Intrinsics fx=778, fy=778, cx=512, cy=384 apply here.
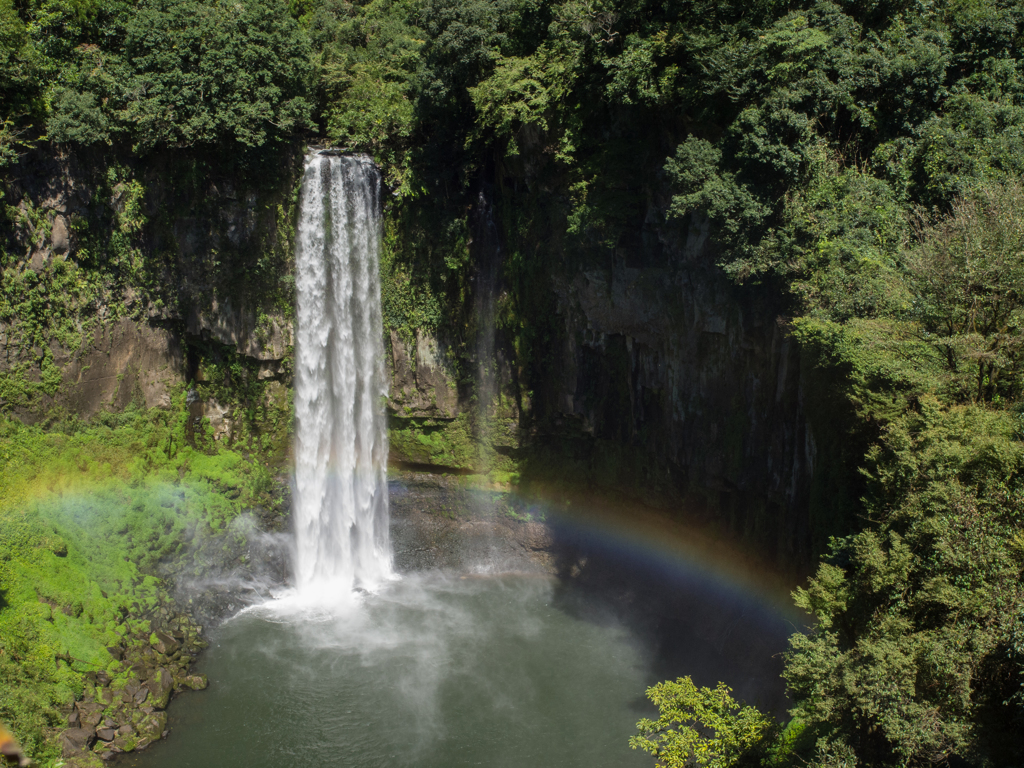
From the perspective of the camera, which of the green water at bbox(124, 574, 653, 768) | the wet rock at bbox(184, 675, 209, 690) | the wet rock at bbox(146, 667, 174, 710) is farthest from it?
the wet rock at bbox(184, 675, 209, 690)

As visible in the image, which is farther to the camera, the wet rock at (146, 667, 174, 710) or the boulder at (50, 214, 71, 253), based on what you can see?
the boulder at (50, 214, 71, 253)

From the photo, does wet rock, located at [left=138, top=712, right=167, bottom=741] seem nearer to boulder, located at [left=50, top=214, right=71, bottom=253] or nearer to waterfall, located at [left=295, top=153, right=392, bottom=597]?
waterfall, located at [left=295, top=153, right=392, bottom=597]

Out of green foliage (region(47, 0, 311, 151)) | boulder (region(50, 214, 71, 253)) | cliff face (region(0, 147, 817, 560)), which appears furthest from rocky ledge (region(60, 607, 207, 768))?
green foliage (region(47, 0, 311, 151))

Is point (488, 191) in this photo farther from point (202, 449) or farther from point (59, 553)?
point (59, 553)

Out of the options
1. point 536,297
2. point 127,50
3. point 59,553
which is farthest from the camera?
point 536,297

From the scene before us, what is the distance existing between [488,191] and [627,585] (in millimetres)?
12895

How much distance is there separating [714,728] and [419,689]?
8.86 metres

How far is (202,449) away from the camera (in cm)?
2558

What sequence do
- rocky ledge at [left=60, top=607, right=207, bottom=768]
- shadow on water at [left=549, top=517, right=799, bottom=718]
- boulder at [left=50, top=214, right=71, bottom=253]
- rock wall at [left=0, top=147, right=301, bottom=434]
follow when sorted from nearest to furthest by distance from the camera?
1. rocky ledge at [left=60, top=607, right=207, bottom=768]
2. shadow on water at [left=549, top=517, right=799, bottom=718]
3. rock wall at [left=0, top=147, right=301, bottom=434]
4. boulder at [left=50, top=214, right=71, bottom=253]

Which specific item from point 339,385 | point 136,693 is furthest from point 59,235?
point 136,693

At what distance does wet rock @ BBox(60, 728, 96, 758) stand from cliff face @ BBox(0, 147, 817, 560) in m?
10.1

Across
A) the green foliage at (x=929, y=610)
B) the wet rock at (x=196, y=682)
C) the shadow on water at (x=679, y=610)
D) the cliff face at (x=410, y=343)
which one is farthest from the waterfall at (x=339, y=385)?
the green foliage at (x=929, y=610)

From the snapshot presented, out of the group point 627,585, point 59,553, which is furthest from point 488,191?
point 59,553

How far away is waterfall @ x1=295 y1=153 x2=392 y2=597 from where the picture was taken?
24234 millimetres
